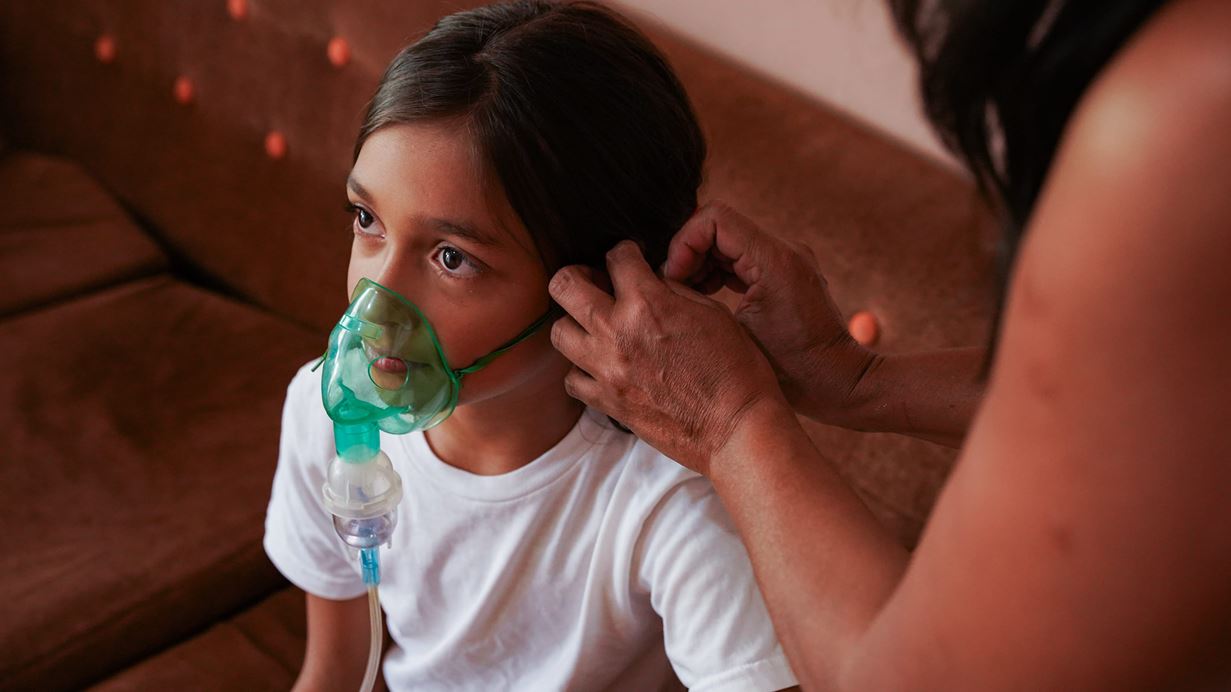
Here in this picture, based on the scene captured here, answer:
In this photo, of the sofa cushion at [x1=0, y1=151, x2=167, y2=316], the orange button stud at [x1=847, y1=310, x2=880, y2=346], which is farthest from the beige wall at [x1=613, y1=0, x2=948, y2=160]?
the sofa cushion at [x1=0, y1=151, x2=167, y2=316]

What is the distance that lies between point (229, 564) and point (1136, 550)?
4.50 feet

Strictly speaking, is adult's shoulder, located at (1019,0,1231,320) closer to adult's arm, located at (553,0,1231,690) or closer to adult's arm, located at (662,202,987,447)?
adult's arm, located at (553,0,1231,690)

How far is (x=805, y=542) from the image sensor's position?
86 cm

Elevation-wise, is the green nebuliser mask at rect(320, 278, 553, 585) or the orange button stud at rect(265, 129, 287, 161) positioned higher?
the green nebuliser mask at rect(320, 278, 553, 585)

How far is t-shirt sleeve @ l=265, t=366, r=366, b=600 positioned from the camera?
4.32 ft

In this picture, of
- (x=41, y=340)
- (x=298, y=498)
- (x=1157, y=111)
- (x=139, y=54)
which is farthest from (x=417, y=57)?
(x=139, y=54)

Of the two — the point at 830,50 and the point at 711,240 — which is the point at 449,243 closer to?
the point at 711,240

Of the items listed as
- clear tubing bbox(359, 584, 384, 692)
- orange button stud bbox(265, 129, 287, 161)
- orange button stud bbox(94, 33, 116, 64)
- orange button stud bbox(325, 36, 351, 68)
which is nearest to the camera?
clear tubing bbox(359, 584, 384, 692)

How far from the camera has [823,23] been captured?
5.72 feet

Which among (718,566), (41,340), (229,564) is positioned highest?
(718,566)

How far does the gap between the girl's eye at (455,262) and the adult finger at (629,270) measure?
13cm

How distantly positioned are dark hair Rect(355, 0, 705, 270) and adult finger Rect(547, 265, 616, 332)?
6 cm

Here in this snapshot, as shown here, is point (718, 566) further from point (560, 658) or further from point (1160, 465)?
point (1160, 465)

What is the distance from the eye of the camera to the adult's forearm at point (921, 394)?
1142 millimetres
